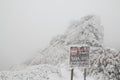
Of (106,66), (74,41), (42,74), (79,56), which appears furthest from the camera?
(74,41)

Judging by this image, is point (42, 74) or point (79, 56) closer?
point (79, 56)

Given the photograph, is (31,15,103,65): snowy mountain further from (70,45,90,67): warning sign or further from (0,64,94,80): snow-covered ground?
(70,45,90,67): warning sign

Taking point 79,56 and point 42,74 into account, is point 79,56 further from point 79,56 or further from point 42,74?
point 42,74

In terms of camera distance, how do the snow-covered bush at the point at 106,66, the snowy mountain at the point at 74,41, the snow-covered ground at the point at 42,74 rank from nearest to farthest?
the snow-covered bush at the point at 106,66, the snow-covered ground at the point at 42,74, the snowy mountain at the point at 74,41

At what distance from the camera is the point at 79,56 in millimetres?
13438

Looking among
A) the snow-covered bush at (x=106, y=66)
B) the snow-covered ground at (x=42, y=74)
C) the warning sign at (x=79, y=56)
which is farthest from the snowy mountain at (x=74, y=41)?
the warning sign at (x=79, y=56)

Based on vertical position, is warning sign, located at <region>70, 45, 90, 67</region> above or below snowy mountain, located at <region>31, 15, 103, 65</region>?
below

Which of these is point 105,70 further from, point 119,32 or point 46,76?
point 119,32

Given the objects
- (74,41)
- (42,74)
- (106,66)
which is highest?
(74,41)

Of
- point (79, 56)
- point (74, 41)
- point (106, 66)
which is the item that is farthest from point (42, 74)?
point (74, 41)

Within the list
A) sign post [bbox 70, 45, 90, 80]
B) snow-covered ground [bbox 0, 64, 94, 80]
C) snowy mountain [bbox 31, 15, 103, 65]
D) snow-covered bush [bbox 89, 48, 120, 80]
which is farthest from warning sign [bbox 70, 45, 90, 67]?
snowy mountain [bbox 31, 15, 103, 65]

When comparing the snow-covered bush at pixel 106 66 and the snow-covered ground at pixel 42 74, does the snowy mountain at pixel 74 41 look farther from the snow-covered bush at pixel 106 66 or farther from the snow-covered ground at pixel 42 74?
the snow-covered bush at pixel 106 66

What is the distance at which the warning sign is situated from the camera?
1334cm

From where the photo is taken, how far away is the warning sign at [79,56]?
13336 millimetres
